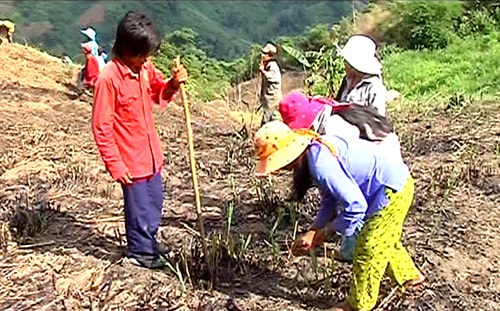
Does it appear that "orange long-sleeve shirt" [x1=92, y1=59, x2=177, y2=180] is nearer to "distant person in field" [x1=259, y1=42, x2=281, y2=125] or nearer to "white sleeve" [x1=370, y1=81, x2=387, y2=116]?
"white sleeve" [x1=370, y1=81, x2=387, y2=116]

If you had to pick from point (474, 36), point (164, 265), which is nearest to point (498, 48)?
point (474, 36)

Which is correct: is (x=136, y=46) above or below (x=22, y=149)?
above

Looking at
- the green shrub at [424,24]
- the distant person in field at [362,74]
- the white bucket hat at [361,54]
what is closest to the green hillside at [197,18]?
the green shrub at [424,24]

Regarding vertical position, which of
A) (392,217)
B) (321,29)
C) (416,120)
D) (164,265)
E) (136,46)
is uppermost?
(136,46)

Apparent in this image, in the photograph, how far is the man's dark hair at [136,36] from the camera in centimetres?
359

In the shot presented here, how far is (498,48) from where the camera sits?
13148 mm

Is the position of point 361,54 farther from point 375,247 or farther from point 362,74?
point 375,247

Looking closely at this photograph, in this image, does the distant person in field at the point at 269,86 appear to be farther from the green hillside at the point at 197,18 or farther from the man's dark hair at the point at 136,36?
the green hillside at the point at 197,18

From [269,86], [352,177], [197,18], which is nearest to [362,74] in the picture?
[352,177]

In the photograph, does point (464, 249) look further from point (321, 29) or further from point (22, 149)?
point (321, 29)

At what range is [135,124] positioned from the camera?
12.5 ft

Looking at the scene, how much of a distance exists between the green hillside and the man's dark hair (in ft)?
112

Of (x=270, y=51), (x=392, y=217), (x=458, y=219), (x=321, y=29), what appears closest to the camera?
(x=392, y=217)

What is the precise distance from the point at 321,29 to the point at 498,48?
864 centimetres
